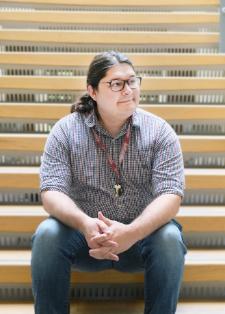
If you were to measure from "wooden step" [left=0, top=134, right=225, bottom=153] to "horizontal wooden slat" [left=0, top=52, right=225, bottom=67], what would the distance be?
79 cm

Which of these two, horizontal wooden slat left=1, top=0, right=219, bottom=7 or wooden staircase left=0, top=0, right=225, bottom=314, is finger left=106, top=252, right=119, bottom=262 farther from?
horizontal wooden slat left=1, top=0, right=219, bottom=7

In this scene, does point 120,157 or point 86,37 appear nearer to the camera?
point 120,157

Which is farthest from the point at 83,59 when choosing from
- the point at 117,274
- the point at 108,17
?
the point at 117,274

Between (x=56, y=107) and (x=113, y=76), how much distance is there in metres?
1.01

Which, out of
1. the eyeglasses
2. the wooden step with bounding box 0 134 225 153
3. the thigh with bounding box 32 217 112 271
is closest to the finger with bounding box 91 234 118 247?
the thigh with bounding box 32 217 112 271

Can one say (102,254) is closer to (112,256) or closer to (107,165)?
(112,256)

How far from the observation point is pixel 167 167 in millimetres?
1556

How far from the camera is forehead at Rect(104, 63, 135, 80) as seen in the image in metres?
1.54

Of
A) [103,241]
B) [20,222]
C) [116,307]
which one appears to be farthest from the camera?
[20,222]

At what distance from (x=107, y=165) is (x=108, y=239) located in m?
0.32

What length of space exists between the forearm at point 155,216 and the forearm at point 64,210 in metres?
0.18

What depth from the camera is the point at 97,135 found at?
163 cm

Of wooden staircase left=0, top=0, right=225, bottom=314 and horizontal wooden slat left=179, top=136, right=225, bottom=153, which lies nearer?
wooden staircase left=0, top=0, right=225, bottom=314

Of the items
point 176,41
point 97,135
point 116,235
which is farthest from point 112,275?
point 176,41
